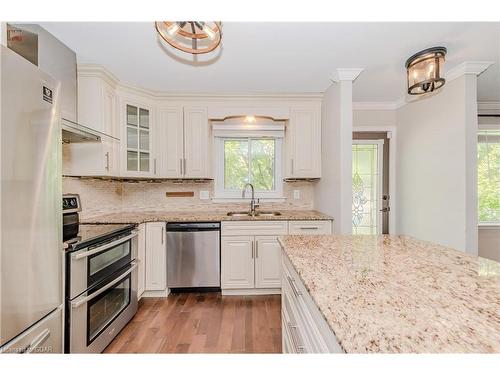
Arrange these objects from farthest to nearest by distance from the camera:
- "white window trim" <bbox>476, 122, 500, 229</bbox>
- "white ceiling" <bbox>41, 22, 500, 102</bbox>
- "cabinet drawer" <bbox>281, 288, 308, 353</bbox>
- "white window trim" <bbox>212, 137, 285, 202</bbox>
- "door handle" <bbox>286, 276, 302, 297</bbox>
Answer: "white window trim" <bbox>212, 137, 285, 202</bbox> → "white window trim" <bbox>476, 122, 500, 229</bbox> → "white ceiling" <bbox>41, 22, 500, 102</bbox> → "door handle" <bbox>286, 276, 302, 297</bbox> → "cabinet drawer" <bbox>281, 288, 308, 353</bbox>

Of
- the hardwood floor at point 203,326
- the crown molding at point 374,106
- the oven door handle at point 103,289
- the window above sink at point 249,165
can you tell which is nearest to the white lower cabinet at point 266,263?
the hardwood floor at point 203,326

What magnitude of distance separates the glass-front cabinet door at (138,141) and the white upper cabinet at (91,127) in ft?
0.86

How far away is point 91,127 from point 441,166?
12.2 ft

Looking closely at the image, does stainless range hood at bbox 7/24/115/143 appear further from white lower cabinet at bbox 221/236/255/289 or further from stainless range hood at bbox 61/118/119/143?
white lower cabinet at bbox 221/236/255/289

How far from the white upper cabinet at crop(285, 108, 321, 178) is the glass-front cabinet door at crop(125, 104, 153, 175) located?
1787mm

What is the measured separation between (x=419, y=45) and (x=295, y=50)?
101cm

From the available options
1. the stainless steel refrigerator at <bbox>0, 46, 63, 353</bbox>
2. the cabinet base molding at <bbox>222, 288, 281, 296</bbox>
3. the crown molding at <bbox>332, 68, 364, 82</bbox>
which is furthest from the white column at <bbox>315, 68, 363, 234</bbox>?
the stainless steel refrigerator at <bbox>0, 46, 63, 353</bbox>

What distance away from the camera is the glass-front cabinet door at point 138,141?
2.65 meters

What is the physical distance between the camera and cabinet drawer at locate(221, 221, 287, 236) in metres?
2.60
